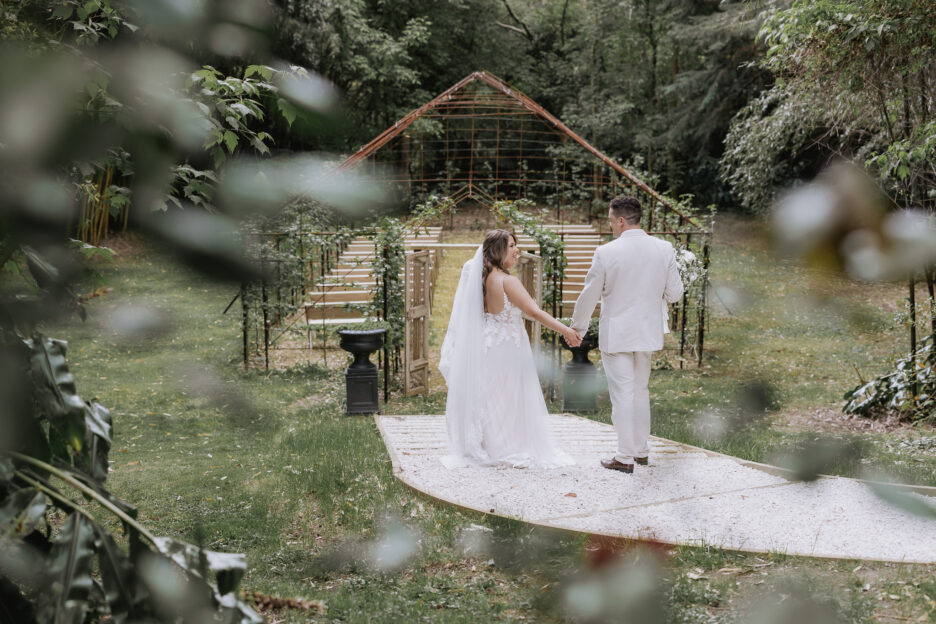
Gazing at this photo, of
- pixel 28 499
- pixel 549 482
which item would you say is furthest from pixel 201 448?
pixel 28 499

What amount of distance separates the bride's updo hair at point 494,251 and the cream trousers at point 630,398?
3.22ft

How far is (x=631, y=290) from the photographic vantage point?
15.0ft

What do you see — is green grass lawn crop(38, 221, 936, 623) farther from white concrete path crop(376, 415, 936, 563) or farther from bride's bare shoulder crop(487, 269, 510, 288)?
bride's bare shoulder crop(487, 269, 510, 288)

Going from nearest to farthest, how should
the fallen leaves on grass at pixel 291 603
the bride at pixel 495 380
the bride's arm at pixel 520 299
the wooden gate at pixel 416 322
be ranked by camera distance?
1. the fallen leaves on grass at pixel 291 603
2. the bride's arm at pixel 520 299
3. the bride at pixel 495 380
4. the wooden gate at pixel 416 322

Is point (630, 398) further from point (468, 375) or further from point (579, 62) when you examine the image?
point (579, 62)

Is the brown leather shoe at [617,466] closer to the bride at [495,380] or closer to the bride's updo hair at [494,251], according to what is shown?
the bride at [495,380]

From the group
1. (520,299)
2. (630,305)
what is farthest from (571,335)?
(520,299)

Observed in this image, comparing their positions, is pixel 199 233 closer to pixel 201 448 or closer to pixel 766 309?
pixel 766 309

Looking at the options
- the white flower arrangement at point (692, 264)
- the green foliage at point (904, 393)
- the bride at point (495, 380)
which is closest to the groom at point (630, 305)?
the bride at point (495, 380)

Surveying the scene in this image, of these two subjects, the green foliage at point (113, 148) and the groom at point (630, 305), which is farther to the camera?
the groom at point (630, 305)

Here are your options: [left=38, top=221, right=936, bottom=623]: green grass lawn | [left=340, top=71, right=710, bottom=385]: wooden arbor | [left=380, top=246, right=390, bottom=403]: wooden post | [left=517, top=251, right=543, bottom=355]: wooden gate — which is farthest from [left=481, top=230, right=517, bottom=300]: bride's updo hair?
[left=380, top=246, right=390, bottom=403]: wooden post

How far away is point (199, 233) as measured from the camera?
0.39 meters

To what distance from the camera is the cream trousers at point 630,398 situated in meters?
4.73

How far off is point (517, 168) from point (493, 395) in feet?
52.1
